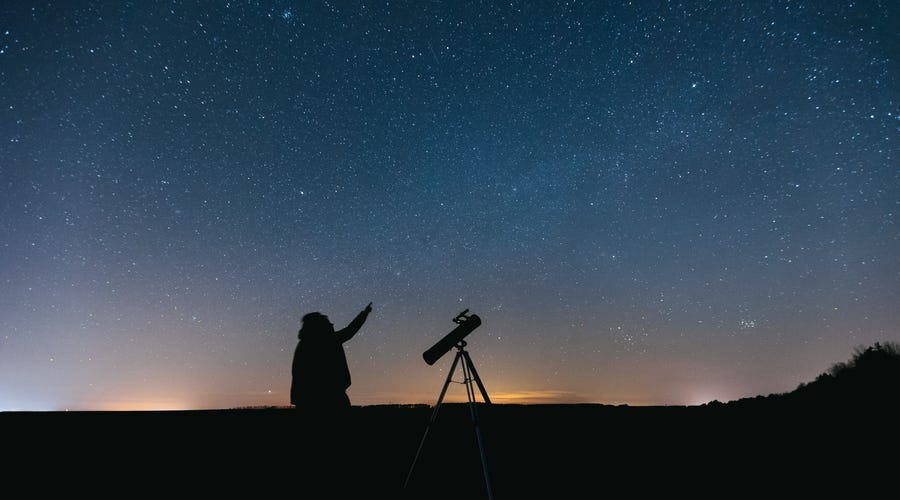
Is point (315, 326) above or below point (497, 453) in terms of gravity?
above

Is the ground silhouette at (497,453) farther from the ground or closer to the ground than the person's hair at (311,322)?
closer to the ground

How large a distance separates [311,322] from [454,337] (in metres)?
1.90

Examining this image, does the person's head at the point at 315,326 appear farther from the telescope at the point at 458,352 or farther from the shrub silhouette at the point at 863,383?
the shrub silhouette at the point at 863,383

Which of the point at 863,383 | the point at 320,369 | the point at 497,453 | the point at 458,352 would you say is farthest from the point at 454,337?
the point at 863,383

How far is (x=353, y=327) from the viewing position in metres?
5.42

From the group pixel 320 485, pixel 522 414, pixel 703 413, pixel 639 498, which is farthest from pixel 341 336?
pixel 703 413

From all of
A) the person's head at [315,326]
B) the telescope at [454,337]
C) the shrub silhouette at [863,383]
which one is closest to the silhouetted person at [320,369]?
the person's head at [315,326]

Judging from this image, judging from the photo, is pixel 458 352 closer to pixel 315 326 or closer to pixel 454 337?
pixel 454 337

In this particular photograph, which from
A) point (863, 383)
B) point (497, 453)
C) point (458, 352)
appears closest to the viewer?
point (458, 352)

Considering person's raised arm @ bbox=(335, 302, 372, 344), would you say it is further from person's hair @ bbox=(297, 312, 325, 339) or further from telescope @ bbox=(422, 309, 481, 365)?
telescope @ bbox=(422, 309, 481, 365)

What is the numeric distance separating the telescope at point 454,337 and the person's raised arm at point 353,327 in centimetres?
116

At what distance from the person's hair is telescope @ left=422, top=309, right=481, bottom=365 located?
145 cm

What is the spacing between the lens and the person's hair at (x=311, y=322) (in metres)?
5.20

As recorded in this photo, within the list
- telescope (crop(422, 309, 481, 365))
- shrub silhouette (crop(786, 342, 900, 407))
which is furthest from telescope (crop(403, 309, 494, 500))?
shrub silhouette (crop(786, 342, 900, 407))
